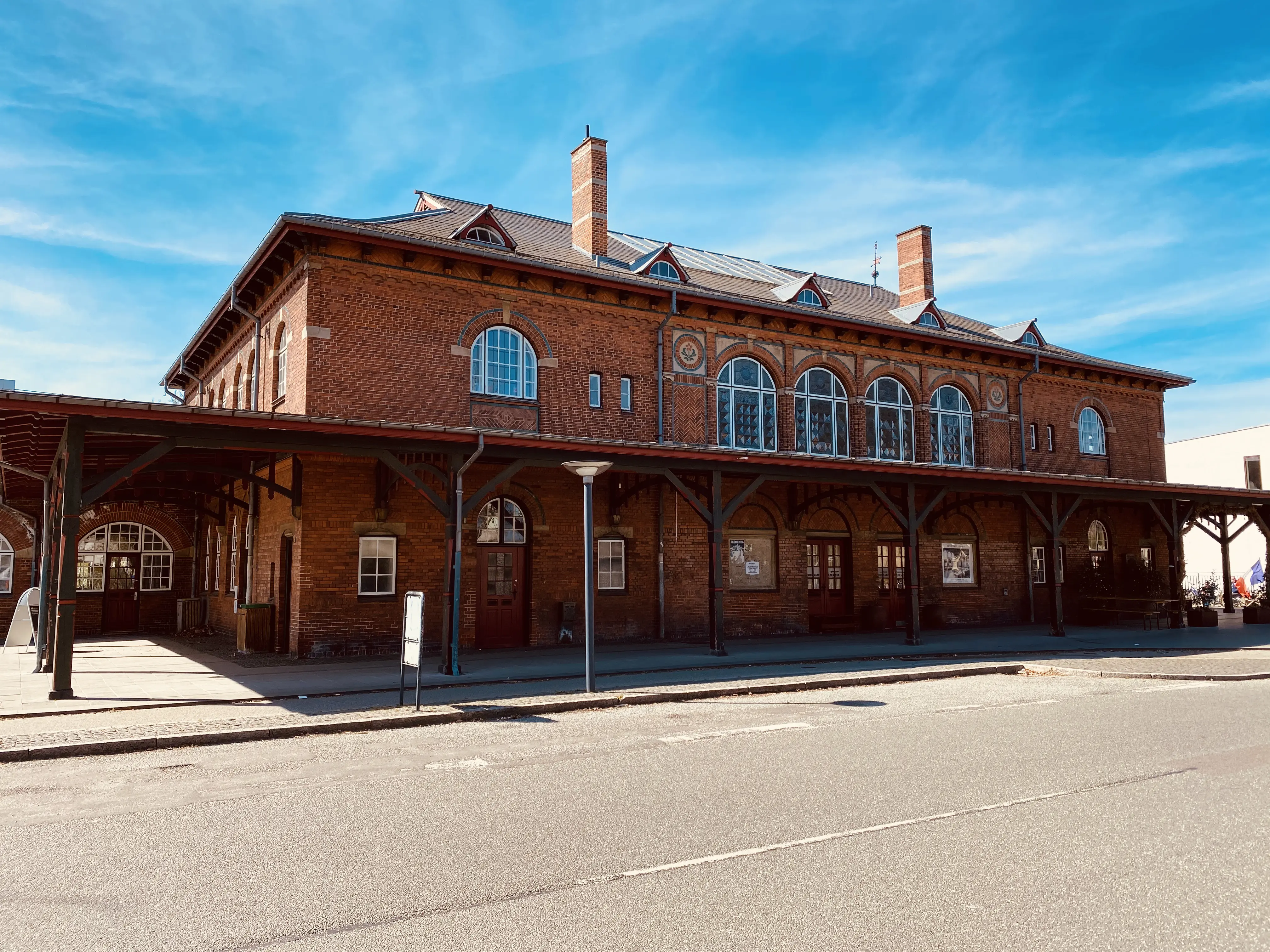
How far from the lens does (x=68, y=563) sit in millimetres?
11055

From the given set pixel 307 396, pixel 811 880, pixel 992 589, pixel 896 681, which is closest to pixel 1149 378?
pixel 992 589

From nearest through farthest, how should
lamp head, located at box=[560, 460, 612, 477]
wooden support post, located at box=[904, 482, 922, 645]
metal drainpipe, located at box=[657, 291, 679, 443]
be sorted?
lamp head, located at box=[560, 460, 612, 477], wooden support post, located at box=[904, 482, 922, 645], metal drainpipe, located at box=[657, 291, 679, 443]

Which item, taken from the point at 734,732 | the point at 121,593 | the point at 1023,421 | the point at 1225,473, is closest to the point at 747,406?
the point at 1023,421

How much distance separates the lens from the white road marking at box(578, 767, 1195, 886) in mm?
4734

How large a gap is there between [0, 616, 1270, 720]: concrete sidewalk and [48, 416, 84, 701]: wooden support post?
0.99 feet

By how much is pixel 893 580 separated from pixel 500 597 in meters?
10.3

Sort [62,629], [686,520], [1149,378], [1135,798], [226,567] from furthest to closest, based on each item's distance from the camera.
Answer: [1149,378] < [226,567] < [686,520] < [62,629] < [1135,798]

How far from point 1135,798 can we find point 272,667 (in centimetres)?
1182

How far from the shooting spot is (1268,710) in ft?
33.4

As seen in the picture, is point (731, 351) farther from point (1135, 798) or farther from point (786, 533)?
point (1135, 798)

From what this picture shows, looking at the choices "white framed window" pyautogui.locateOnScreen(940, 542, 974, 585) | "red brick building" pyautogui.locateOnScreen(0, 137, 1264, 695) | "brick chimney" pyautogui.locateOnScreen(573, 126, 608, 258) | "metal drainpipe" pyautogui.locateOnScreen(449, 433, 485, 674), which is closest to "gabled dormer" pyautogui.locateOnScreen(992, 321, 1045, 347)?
"red brick building" pyautogui.locateOnScreen(0, 137, 1264, 695)

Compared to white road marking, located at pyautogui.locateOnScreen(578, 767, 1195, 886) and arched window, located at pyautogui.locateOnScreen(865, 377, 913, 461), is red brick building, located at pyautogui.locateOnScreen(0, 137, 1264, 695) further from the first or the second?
white road marking, located at pyautogui.locateOnScreen(578, 767, 1195, 886)

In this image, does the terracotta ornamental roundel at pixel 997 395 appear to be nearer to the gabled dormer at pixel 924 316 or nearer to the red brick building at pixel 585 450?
the red brick building at pixel 585 450

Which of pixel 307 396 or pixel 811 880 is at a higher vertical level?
pixel 307 396
